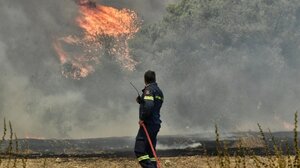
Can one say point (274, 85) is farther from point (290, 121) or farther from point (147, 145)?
point (147, 145)

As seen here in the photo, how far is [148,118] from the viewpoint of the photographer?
396 inches

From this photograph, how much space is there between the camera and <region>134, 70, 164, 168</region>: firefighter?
9789 millimetres

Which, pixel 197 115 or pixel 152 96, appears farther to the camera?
pixel 197 115

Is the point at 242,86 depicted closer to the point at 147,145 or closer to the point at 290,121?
the point at 290,121

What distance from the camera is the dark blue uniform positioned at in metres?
9.79

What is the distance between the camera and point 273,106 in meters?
135

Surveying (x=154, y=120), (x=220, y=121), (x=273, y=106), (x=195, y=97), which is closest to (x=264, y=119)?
(x=273, y=106)

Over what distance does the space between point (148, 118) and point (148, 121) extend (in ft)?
0.25

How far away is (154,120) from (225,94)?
122 metres

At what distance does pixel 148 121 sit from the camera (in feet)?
Result: 33.1

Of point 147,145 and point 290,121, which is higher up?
point 290,121

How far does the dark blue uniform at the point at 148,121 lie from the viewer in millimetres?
9789

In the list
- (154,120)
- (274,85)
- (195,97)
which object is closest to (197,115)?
(195,97)

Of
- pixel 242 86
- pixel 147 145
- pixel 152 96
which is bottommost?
pixel 147 145
